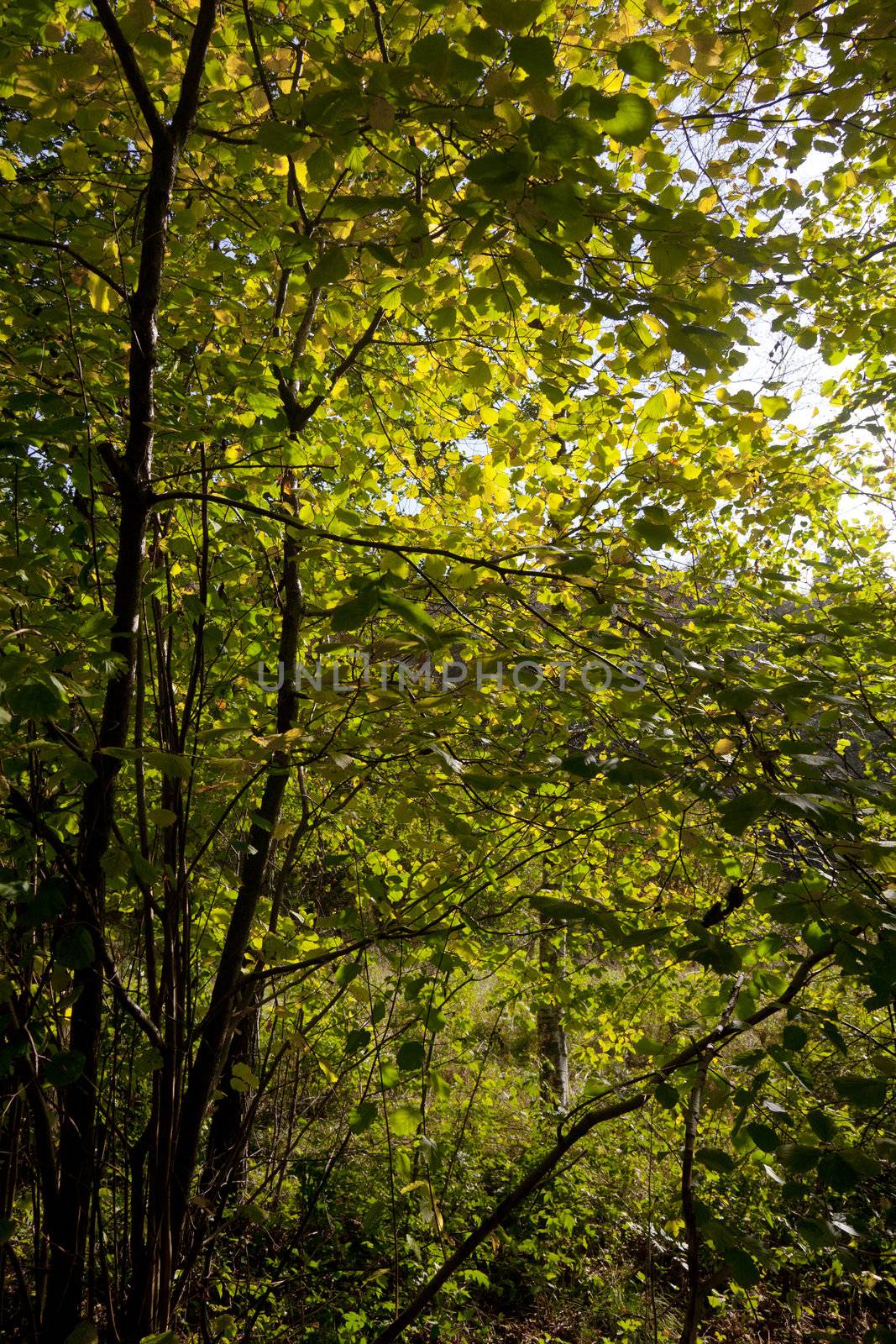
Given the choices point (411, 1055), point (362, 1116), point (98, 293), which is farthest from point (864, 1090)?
point (98, 293)

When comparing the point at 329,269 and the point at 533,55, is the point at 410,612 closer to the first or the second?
the point at 329,269

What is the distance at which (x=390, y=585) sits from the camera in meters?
1.32

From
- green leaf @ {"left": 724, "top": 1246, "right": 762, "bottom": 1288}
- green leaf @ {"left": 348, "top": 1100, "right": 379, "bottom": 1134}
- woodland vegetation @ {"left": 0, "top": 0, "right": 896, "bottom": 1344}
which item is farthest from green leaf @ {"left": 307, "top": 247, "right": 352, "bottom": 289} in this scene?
green leaf @ {"left": 724, "top": 1246, "right": 762, "bottom": 1288}

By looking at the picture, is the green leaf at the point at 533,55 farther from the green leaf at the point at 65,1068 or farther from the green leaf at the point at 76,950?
the green leaf at the point at 65,1068

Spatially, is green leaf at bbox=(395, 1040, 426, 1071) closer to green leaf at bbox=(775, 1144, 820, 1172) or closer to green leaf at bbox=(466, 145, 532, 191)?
green leaf at bbox=(775, 1144, 820, 1172)

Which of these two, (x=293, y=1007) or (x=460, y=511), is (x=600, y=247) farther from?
(x=293, y=1007)

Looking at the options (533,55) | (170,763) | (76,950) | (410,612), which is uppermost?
(533,55)

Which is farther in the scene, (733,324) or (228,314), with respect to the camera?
(228,314)

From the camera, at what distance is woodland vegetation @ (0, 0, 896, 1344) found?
53.4 inches

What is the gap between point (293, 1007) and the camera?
2.39 metres

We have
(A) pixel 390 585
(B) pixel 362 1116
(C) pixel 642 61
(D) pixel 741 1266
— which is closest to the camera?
(C) pixel 642 61

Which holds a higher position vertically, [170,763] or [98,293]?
[98,293]

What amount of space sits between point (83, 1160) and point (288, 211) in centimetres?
254

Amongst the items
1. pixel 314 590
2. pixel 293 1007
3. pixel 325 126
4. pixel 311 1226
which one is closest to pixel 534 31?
pixel 325 126
